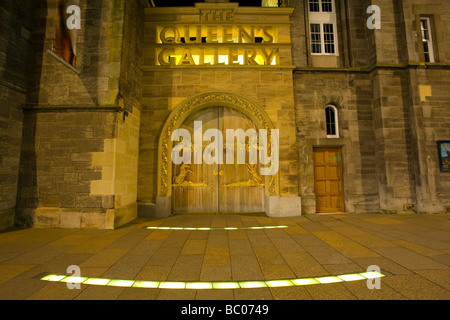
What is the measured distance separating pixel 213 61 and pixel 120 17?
11.3 feet

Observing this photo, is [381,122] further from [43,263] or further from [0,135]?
[0,135]

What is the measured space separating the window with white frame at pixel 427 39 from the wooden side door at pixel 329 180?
5448 mm

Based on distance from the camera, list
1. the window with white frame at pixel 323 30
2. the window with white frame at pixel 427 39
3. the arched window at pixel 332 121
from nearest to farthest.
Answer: the arched window at pixel 332 121
the window with white frame at pixel 427 39
the window with white frame at pixel 323 30

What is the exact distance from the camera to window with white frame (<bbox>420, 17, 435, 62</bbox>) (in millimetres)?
8242

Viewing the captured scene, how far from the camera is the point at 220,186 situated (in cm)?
781

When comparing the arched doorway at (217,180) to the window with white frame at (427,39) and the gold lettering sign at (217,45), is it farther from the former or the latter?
the window with white frame at (427,39)

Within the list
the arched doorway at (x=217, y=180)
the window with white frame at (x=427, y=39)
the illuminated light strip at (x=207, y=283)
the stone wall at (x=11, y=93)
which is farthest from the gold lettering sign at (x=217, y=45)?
the illuminated light strip at (x=207, y=283)

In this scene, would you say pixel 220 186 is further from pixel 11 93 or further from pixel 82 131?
pixel 11 93

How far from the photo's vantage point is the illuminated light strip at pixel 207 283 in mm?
2768

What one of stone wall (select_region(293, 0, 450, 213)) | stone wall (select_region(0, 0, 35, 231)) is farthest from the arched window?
stone wall (select_region(0, 0, 35, 231))

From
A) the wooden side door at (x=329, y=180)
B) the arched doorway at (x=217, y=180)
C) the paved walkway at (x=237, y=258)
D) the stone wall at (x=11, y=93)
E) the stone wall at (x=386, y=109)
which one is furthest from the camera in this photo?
the wooden side door at (x=329, y=180)

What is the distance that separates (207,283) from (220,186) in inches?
197

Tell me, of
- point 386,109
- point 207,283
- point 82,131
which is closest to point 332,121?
point 386,109

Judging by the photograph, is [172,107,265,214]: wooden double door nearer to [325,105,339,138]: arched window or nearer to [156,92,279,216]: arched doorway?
[156,92,279,216]: arched doorway
